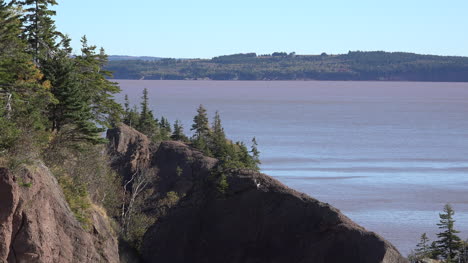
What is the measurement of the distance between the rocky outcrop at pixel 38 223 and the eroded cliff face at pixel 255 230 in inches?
488

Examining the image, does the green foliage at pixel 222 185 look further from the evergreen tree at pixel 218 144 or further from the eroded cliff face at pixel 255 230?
the evergreen tree at pixel 218 144

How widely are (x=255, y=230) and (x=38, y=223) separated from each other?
16880 mm

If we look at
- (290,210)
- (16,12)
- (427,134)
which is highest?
(16,12)

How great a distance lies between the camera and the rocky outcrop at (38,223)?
23938 mm

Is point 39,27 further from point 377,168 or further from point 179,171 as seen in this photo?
point 377,168

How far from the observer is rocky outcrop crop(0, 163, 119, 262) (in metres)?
23.9

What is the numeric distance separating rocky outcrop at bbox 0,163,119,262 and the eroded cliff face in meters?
12.4

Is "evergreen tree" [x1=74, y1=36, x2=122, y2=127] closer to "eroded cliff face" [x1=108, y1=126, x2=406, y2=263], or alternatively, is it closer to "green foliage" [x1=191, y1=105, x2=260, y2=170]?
"eroded cliff face" [x1=108, y1=126, x2=406, y2=263]

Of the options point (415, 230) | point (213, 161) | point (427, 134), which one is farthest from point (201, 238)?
point (427, 134)

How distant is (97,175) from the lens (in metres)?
43.9

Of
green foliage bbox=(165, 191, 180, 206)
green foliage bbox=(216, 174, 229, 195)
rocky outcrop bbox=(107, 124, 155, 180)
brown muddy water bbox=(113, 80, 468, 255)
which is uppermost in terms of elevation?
green foliage bbox=(216, 174, 229, 195)

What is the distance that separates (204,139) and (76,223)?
157ft

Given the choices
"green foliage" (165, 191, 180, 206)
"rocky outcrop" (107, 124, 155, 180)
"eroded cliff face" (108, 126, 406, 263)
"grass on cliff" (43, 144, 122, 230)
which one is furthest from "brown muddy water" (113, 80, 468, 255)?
"grass on cliff" (43, 144, 122, 230)

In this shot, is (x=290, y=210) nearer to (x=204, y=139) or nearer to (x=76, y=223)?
(x=76, y=223)
